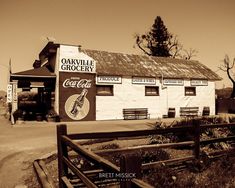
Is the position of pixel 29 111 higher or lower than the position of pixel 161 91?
lower

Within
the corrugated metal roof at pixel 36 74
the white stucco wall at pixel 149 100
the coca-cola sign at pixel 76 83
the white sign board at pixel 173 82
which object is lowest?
the white stucco wall at pixel 149 100

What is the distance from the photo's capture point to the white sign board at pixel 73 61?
19.8 meters

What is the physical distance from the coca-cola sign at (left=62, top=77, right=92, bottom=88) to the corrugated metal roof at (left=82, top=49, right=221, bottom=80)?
127 centimetres

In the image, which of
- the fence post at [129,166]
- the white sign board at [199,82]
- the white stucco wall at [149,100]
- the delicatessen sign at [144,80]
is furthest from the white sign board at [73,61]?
the fence post at [129,166]

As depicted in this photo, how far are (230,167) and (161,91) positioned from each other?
17.5m

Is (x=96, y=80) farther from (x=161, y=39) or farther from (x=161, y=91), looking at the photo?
(x=161, y=39)

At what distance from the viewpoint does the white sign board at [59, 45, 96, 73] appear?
19812mm

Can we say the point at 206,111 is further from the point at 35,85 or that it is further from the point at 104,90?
the point at 35,85

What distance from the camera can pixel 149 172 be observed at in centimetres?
590

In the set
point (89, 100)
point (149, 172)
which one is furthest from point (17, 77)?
point (149, 172)

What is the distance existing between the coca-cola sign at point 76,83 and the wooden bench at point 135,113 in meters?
3.82

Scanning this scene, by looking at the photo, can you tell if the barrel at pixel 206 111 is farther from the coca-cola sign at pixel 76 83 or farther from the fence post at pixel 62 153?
the fence post at pixel 62 153

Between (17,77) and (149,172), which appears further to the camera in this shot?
(17,77)

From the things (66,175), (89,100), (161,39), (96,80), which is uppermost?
(161,39)
